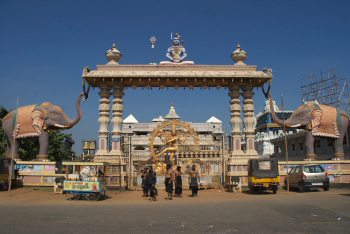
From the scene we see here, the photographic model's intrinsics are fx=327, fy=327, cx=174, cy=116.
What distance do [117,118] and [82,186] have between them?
5359 millimetres

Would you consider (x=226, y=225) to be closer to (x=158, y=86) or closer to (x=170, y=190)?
(x=170, y=190)

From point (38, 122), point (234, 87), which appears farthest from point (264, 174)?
point (38, 122)

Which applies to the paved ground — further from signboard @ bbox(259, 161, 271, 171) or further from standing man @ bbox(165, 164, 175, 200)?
signboard @ bbox(259, 161, 271, 171)

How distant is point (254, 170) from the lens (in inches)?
629

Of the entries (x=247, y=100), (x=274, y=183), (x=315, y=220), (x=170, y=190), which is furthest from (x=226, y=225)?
(x=247, y=100)

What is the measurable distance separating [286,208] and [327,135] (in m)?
10.5

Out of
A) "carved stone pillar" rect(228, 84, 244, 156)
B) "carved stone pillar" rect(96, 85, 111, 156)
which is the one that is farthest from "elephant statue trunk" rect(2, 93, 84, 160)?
"carved stone pillar" rect(228, 84, 244, 156)

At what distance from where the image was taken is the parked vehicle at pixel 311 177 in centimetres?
1589

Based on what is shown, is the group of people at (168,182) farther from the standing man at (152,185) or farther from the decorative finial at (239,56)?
the decorative finial at (239,56)

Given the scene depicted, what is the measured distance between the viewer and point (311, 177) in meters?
15.9

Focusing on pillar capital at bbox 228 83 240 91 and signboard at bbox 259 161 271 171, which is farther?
pillar capital at bbox 228 83 240 91

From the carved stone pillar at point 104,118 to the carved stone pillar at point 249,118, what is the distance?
7.76m

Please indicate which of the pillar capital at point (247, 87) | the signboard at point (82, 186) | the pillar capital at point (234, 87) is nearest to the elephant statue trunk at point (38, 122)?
the signboard at point (82, 186)

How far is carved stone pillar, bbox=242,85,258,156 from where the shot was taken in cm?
1841
